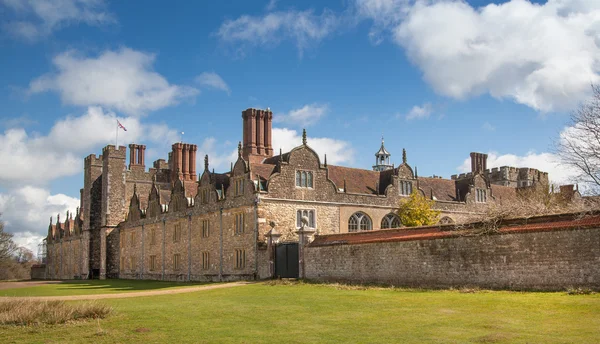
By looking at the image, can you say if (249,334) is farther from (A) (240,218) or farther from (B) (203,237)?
(B) (203,237)

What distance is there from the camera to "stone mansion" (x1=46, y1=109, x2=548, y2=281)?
36.8 m

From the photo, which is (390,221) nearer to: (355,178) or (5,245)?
(355,178)

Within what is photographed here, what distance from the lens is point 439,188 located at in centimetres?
4688

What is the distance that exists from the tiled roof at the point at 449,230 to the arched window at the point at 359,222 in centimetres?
876

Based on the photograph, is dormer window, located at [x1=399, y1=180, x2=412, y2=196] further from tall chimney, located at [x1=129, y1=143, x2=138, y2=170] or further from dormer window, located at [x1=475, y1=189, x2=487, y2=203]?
tall chimney, located at [x1=129, y1=143, x2=138, y2=170]

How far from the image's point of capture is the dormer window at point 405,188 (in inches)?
1688

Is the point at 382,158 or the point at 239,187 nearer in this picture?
the point at 239,187

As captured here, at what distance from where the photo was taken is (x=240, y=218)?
3738cm

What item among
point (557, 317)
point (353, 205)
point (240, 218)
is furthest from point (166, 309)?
point (353, 205)

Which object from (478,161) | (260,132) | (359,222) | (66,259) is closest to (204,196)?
(260,132)

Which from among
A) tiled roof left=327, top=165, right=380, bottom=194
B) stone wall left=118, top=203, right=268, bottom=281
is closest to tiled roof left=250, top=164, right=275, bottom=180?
stone wall left=118, top=203, right=268, bottom=281

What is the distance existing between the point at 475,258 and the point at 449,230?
5.89 feet

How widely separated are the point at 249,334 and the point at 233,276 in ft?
79.8

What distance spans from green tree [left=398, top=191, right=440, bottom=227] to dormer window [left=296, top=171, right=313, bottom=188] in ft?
21.7
